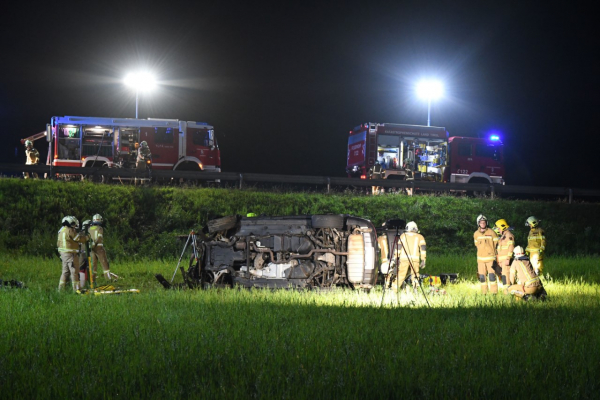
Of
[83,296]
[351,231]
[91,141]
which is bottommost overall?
[83,296]

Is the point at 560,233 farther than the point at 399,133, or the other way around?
the point at 399,133

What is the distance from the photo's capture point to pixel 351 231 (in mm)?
13031

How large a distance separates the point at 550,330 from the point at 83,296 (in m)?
7.66

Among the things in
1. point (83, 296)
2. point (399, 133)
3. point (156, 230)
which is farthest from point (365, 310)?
point (399, 133)

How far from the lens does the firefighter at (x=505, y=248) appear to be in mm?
13174

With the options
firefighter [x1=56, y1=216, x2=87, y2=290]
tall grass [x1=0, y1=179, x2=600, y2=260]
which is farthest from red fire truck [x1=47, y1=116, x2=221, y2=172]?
firefighter [x1=56, y1=216, x2=87, y2=290]

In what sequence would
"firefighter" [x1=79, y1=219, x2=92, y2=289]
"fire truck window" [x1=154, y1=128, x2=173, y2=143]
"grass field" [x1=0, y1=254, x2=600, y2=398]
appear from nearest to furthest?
"grass field" [x1=0, y1=254, x2=600, y2=398] → "firefighter" [x1=79, y1=219, x2=92, y2=289] → "fire truck window" [x1=154, y1=128, x2=173, y2=143]

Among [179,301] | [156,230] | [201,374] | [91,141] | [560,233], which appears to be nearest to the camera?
[201,374]

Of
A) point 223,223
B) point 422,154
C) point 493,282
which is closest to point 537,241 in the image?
point 493,282

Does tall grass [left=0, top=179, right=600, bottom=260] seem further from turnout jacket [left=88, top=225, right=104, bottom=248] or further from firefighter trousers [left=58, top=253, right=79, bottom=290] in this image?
firefighter trousers [left=58, top=253, right=79, bottom=290]

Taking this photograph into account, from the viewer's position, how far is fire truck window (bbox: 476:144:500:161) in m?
29.9

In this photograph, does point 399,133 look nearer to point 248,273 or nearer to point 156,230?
point 156,230

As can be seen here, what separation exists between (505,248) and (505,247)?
19mm

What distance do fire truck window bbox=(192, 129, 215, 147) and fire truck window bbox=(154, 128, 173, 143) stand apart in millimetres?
948
